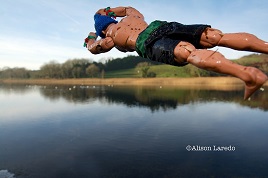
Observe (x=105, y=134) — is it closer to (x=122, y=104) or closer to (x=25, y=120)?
(x=25, y=120)

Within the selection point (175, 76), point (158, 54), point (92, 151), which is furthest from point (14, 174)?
point (175, 76)

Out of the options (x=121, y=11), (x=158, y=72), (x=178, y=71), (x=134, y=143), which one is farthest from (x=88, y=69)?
(x=121, y=11)

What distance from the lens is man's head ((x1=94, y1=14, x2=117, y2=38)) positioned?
486cm

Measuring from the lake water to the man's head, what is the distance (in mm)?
18431

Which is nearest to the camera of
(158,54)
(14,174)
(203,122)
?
(158,54)

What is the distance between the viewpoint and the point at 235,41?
10.9 feet

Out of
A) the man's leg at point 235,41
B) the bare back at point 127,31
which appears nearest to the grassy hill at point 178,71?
the bare back at point 127,31

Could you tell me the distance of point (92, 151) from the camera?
87.4ft

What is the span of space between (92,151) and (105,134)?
203 inches

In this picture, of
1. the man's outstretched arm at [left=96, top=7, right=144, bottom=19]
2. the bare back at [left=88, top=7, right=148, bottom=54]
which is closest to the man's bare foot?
the bare back at [left=88, top=7, right=148, bottom=54]

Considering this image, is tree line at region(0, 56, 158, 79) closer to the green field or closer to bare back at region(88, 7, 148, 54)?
the green field

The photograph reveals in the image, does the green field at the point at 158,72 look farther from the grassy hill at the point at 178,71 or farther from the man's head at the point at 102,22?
the man's head at the point at 102,22

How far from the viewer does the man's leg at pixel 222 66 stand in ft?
8.89

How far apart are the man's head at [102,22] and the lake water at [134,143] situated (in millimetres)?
18431
